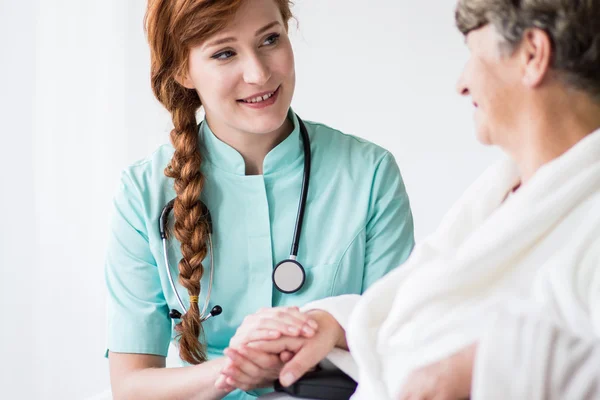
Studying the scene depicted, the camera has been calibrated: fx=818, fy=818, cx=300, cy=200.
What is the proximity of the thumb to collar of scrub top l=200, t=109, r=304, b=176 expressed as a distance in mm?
562

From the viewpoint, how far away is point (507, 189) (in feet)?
4.15

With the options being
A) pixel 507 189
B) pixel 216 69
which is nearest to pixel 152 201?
pixel 216 69

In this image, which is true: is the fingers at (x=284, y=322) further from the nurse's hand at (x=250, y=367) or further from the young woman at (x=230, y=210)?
the young woman at (x=230, y=210)

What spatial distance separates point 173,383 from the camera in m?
1.60

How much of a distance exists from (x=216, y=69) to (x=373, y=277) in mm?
559

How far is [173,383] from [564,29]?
39.0 inches

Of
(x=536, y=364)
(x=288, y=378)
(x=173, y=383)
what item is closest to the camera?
(x=536, y=364)

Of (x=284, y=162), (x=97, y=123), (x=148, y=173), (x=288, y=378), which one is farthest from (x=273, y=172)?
(x=97, y=123)

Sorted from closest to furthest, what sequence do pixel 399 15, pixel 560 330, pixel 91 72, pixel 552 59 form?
1. pixel 560 330
2. pixel 552 59
3. pixel 91 72
4. pixel 399 15

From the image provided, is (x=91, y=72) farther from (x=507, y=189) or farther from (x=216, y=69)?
(x=507, y=189)

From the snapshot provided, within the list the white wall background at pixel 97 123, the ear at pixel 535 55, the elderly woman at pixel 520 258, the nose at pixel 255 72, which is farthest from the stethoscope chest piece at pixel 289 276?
the white wall background at pixel 97 123

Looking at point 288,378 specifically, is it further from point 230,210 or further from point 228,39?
point 228,39

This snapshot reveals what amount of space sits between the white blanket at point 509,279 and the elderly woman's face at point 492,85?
3.8 inches

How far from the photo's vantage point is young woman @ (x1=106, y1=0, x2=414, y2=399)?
1.70m
